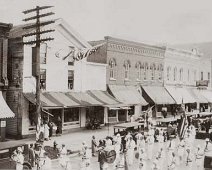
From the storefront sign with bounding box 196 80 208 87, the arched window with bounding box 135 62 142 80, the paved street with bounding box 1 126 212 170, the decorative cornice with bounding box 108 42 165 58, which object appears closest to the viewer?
the paved street with bounding box 1 126 212 170

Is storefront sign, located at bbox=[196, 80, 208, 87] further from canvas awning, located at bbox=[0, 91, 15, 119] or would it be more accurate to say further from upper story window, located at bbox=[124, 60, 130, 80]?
canvas awning, located at bbox=[0, 91, 15, 119]

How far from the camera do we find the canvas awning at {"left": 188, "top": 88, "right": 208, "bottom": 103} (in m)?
45.1

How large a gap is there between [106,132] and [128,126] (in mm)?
5904

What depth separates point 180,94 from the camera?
139 feet

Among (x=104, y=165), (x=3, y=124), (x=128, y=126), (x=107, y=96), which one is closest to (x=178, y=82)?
(x=107, y=96)

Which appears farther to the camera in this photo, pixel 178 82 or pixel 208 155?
pixel 178 82

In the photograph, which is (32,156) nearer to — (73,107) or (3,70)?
(3,70)

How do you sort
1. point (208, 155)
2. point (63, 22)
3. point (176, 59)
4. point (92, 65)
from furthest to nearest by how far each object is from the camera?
point (176, 59)
point (92, 65)
point (63, 22)
point (208, 155)

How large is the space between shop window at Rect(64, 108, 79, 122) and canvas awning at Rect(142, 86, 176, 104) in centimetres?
1010

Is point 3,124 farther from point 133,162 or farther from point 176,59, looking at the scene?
point 176,59

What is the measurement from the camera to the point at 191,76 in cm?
4638

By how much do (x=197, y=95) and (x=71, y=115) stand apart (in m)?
22.2

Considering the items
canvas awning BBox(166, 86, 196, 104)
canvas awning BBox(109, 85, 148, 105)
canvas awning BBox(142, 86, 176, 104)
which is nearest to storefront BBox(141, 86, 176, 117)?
canvas awning BBox(142, 86, 176, 104)

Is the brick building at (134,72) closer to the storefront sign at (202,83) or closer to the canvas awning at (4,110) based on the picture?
the storefront sign at (202,83)
